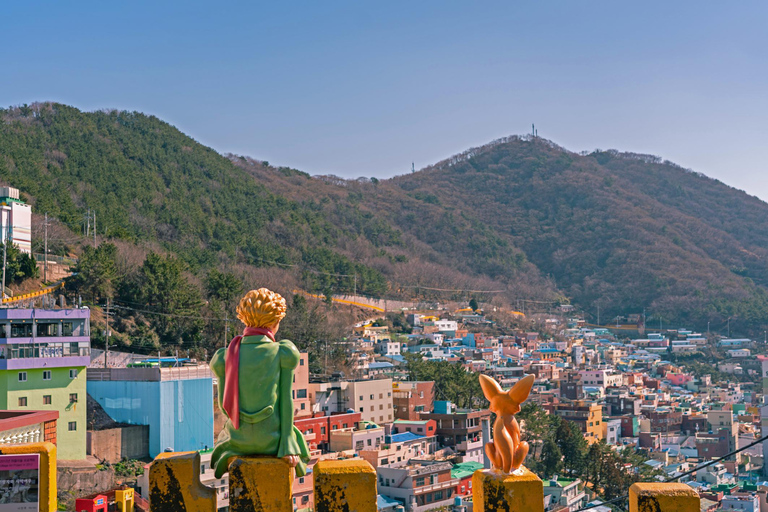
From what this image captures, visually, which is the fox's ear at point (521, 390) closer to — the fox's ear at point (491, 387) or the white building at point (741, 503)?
the fox's ear at point (491, 387)

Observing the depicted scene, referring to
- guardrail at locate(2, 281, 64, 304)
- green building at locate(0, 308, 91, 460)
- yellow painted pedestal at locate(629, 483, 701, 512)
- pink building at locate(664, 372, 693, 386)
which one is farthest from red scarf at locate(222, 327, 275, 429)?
pink building at locate(664, 372, 693, 386)

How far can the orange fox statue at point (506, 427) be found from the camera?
3.53m

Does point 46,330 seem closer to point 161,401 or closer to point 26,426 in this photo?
point 161,401

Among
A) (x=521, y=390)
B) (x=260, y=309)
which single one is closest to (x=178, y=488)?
(x=260, y=309)

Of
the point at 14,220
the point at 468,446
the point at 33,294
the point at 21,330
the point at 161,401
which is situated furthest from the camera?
the point at 14,220

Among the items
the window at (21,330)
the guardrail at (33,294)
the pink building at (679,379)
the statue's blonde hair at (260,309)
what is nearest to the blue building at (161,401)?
the window at (21,330)

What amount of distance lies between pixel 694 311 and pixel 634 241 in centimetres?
2101

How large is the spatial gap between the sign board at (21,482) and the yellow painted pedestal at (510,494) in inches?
75.3

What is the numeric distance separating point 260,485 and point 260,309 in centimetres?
78

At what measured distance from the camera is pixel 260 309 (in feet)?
12.2

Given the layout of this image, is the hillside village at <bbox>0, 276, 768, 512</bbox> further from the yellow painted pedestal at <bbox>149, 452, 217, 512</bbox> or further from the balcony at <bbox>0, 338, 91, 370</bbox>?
the yellow painted pedestal at <bbox>149, 452, 217, 512</bbox>

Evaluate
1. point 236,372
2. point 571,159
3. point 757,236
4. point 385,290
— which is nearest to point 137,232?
point 385,290

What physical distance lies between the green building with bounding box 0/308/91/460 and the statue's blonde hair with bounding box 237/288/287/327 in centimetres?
1814

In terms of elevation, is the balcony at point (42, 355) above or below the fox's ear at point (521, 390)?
below
